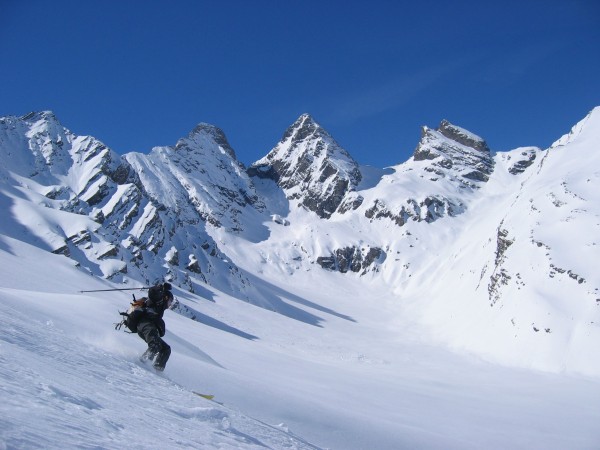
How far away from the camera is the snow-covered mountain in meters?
45.2

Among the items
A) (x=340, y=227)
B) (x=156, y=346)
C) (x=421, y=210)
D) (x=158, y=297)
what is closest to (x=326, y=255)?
(x=340, y=227)

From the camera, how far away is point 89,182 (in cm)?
10700

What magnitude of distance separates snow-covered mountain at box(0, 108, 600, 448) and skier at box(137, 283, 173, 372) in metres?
0.65

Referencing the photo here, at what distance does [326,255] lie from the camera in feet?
520

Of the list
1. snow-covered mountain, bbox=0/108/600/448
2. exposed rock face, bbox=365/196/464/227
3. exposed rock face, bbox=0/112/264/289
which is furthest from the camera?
exposed rock face, bbox=365/196/464/227

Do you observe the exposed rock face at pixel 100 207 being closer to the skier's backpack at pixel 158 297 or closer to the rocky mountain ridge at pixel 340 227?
the rocky mountain ridge at pixel 340 227

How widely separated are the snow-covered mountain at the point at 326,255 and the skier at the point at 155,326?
65 cm

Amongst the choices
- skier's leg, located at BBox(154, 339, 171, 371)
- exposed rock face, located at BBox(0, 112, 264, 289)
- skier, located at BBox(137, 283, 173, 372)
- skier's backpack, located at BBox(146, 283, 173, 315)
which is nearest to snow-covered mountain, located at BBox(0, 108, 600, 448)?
exposed rock face, located at BBox(0, 112, 264, 289)

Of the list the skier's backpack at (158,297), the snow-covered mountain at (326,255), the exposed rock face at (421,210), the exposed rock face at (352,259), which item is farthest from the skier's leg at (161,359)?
the exposed rock face at (421,210)

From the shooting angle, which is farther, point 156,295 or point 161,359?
point 156,295

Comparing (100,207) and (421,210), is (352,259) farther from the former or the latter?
(100,207)

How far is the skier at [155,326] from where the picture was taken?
902cm

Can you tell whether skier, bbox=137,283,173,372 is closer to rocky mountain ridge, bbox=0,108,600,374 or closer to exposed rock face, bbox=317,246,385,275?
rocky mountain ridge, bbox=0,108,600,374

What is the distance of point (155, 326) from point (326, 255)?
149718 millimetres
